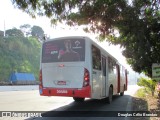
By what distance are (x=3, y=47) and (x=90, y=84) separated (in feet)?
250

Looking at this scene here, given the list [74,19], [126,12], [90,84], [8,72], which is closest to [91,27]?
[74,19]

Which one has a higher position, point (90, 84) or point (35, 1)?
point (35, 1)

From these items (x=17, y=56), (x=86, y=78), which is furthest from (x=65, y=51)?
(x=17, y=56)

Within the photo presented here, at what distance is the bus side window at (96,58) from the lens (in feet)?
39.3

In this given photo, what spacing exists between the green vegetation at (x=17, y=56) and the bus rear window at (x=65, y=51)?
6307 centimetres

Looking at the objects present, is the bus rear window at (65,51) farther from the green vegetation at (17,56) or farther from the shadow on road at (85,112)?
the green vegetation at (17,56)

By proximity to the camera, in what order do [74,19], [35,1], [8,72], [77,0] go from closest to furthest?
[35,1]
[77,0]
[74,19]
[8,72]

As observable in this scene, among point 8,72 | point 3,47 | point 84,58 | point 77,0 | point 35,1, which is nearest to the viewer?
point 35,1

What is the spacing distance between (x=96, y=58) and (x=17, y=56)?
7518 cm

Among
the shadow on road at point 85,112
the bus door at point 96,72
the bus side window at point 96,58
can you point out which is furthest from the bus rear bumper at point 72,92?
the bus side window at point 96,58

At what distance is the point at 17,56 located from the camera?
278 ft

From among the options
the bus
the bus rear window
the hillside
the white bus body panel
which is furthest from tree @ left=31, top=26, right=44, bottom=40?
the white bus body panel

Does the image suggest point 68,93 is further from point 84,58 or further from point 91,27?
Result: point 91,27

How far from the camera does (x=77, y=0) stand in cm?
1070
